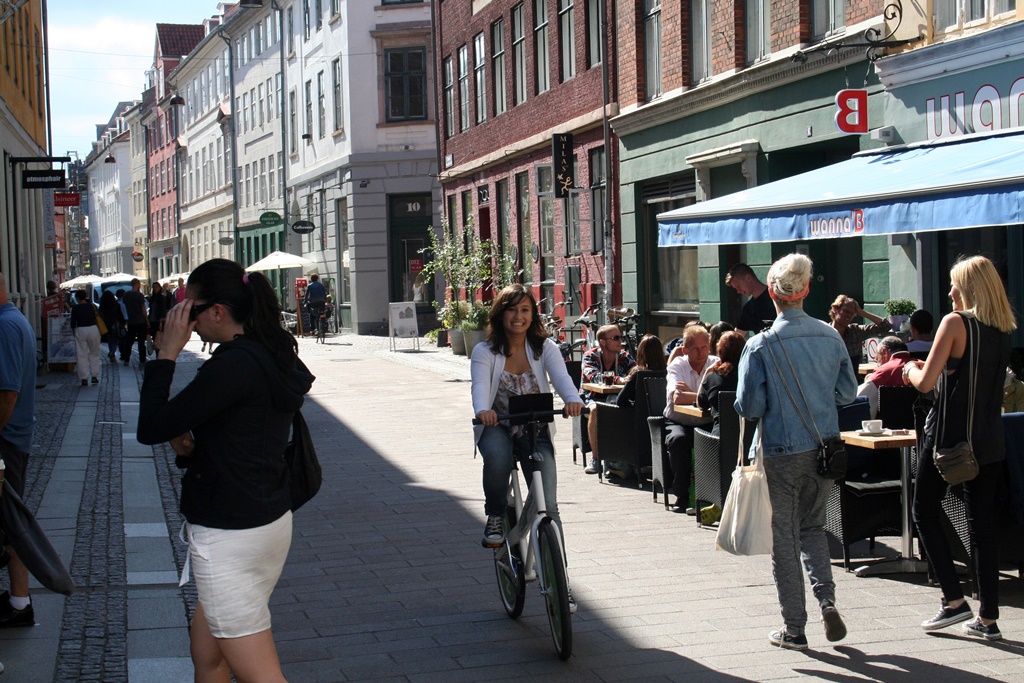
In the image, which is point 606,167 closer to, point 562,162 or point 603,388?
point 562,162

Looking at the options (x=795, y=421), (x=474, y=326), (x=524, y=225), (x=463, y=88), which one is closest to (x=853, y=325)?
(x=795, y=421)

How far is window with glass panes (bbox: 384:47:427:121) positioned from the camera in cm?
4012

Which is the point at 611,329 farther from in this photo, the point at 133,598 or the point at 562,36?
the point at 562,36

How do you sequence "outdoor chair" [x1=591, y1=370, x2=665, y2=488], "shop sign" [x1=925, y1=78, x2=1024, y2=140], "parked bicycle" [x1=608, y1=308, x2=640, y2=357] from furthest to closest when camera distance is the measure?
1. "parked bicycle" [x1=608, y1=308, x2=640, y2=357]
2. "shop sign" [x1=925, y1=78, x2=1024, y2=140]
3. "outdoor chair" [x1=591, y1=370, x2=665, y2=488]

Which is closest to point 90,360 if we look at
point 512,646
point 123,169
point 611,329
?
point 611,329

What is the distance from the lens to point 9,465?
6547mm

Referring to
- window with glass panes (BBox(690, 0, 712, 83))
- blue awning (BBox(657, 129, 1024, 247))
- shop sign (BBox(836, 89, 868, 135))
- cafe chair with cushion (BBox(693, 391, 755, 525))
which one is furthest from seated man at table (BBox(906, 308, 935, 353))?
window with glass panes (BBox(690, 0, 712, 83))

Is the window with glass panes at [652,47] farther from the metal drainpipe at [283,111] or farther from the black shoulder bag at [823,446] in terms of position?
A: the metal drainpipe at [283,111]

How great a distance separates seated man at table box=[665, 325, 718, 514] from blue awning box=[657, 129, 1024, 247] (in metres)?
1.36

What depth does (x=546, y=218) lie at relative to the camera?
26.4 meters

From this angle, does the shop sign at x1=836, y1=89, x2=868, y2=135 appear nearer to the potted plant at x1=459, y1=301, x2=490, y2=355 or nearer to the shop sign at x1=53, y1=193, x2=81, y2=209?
the potted plant at x1=459, y1=301, x2=490, y2=355

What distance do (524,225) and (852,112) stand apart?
47.5 ft

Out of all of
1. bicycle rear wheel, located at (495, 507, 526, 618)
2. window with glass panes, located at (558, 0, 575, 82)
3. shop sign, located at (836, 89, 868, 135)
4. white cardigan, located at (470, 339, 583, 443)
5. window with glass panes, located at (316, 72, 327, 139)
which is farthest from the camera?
window with glass panes, located at (316, 72, 327, 139)

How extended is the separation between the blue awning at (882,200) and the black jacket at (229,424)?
5.72 meters
